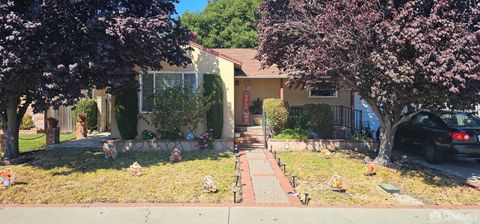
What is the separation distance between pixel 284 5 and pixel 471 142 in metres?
6.26

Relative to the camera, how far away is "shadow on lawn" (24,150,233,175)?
9.97m

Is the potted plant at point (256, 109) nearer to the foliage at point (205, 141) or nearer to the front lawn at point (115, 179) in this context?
the foliage at point (205, 141)

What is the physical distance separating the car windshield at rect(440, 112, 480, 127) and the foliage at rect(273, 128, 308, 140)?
420cm

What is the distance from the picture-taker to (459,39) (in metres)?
7.67

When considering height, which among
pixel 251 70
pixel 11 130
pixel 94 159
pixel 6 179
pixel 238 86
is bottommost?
pixel 6 179

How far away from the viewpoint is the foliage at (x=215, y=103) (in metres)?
13.0

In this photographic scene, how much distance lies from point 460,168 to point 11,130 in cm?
Result: 1248

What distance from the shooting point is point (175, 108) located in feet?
40.8

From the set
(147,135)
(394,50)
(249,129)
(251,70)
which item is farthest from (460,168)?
(147,135)

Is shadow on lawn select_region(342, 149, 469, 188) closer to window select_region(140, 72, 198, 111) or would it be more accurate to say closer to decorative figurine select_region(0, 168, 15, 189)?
window select_region(140, 72, 198, 111)

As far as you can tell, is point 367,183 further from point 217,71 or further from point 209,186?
point 217,71

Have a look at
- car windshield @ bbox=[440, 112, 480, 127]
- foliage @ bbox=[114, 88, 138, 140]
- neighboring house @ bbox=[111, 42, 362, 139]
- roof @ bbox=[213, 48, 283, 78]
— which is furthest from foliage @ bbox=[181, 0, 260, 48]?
car windshield @ bbox=[440, 112, 480, 127]

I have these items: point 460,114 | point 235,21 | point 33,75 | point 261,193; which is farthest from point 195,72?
point 235,21

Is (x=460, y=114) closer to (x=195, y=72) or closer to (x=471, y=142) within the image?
(x=471, y=142)
